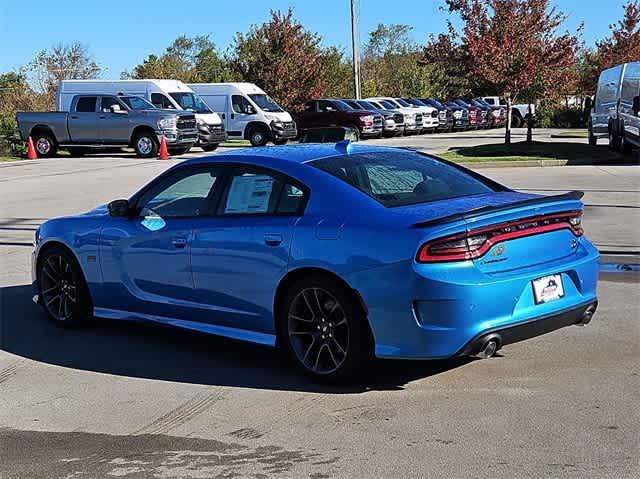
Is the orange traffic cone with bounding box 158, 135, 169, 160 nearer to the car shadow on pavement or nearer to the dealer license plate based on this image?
the car shadow on pavement

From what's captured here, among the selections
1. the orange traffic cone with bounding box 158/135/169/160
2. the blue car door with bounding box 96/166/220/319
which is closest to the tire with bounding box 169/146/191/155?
the orange traffic cone with bounding box 158/135/169/160

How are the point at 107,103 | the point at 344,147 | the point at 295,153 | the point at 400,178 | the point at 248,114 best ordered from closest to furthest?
the point at 400,178 < the point at 295,153 < the point at 344,147 < the point at 107,103 < the point at 248,114

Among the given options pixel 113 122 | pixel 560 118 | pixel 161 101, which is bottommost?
pixel 560 118

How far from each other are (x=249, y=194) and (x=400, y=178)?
103 centimetres

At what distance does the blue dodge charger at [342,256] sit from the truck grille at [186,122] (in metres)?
22.8

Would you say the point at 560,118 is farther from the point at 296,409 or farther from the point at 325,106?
the point at 296,409

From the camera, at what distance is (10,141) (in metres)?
33.2

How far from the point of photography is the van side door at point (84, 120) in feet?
101

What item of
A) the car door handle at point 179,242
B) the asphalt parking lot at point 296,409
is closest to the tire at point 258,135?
the asphalt parking lot at point 296,409

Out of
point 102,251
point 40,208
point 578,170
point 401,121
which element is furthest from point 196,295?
point 401,121

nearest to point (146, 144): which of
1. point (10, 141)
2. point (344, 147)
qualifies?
point (10, 141)

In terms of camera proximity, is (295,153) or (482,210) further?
(295,153)

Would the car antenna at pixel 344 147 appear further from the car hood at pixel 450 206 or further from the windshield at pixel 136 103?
the windshield at pixel 136 103

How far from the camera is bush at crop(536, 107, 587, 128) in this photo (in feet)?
177
